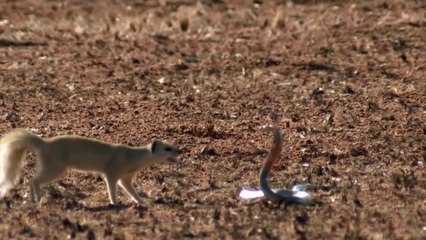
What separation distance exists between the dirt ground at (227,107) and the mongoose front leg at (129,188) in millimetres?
108

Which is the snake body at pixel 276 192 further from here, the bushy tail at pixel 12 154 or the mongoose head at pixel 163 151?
the bushy tail at pixel 12 154

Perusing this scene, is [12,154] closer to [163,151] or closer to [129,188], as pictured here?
[129,188]

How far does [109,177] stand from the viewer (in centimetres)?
969

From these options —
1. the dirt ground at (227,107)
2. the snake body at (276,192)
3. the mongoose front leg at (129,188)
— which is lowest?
the dirt ground at (227,107)

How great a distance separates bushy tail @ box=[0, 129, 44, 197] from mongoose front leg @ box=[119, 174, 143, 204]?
2.13 ft

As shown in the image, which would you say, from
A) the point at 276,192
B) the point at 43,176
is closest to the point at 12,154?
the point at 43,176

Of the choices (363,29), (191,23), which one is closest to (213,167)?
(363,29)

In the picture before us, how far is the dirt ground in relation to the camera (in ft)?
29.1

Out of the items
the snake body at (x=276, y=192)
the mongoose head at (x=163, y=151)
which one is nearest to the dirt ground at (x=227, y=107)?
the snake body at (x=276, y=192)

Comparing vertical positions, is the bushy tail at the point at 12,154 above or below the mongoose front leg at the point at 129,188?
above

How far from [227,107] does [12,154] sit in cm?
440

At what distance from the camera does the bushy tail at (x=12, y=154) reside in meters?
9.58

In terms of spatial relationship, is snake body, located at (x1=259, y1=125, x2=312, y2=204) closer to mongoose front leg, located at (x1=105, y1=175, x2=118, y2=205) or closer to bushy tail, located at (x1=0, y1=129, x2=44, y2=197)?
mongoose front leg, located at (x1=105, y1=175, x2=118, y2=205)

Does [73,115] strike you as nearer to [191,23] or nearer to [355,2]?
[191,23]
